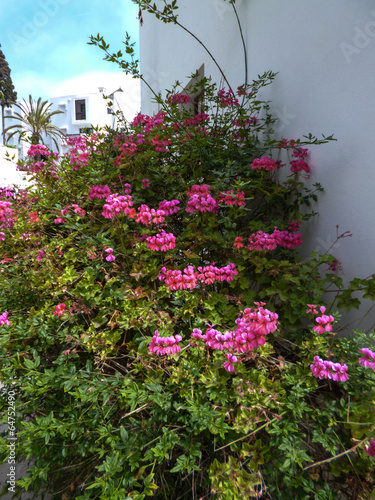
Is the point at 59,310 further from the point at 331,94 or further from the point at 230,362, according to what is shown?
the point at 331,94

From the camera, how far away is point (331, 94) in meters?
1.66

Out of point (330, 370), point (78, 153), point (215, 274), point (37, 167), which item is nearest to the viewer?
point (330, 370)

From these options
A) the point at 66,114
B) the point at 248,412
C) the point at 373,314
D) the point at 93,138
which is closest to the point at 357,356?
the point at 373,314

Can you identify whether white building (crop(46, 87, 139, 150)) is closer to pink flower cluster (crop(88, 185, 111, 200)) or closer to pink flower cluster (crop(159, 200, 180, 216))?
pink flower cluster (crop(88, 185, 111, 200))

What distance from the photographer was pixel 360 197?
4.88 ft

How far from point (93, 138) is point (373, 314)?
288 cm

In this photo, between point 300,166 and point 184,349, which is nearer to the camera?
point 184,349

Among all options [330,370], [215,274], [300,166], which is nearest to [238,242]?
[215,274]

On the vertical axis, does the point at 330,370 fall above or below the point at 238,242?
below

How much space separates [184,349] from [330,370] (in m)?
0.51

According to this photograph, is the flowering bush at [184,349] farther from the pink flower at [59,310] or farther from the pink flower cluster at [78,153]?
the pink flower cluster at [78,153]

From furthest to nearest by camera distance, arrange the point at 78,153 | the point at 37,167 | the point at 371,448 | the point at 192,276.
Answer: the point at 78,153, the point at 37,167, the point at 192,276, the point at 371,448

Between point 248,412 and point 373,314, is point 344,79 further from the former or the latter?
point 248,412

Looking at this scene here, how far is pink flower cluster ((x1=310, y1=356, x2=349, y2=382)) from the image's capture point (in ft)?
3.32
